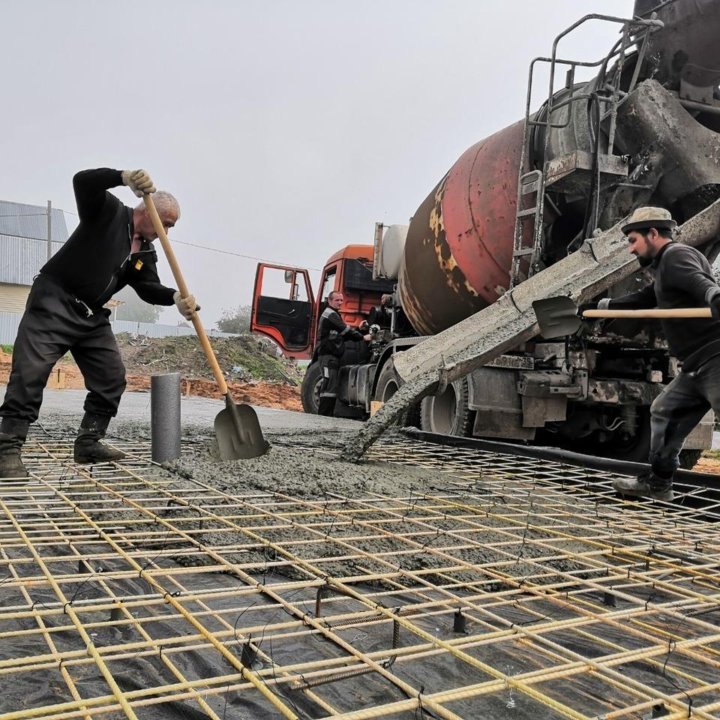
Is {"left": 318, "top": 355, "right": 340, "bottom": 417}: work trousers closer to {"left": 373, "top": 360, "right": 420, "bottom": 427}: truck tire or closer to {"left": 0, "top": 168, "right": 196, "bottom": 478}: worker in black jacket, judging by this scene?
{"left": 373, "top": 360, "right": 420, "bottom": 427}: truck tire

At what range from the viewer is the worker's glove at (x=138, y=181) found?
10.1 feet

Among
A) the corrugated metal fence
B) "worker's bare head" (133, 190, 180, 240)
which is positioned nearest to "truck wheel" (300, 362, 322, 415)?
"worker's bare head" (133, 190, 180, 240)

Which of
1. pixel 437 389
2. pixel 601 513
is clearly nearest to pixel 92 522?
pixel 601 513

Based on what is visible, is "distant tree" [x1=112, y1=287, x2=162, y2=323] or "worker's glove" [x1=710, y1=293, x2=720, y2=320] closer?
"worker's glove" [x1=710, y1=293, x2=720, y2=320]

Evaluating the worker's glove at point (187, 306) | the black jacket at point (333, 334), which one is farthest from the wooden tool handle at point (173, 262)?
the black jacket at point (333, 334)

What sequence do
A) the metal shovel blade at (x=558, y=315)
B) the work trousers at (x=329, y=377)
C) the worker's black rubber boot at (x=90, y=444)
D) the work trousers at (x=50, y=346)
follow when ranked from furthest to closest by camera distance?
the work trousers at (x=329, y=377) → the metal shovel blade at (x=558, y=315) → the worker's black rubber boot at (x=90, y=444) → the work trousers at (x=50, y=346)

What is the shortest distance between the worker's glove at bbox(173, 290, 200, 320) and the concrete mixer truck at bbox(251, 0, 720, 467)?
1646 millimetres

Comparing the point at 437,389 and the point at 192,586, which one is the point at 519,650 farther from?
the point at 437,389

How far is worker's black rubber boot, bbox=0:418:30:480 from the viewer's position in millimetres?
3057

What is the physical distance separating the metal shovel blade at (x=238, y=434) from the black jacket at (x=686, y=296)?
2002mm

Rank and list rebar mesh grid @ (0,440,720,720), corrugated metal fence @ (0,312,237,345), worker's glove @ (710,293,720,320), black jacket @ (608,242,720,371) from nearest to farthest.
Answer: rebar mesh grid @ (0,440,720,720) → worker's glove @ (710,293,720,320) → black jacket @ (608,242,720,371) → corrugated metal fence @ (0,312,237,345)

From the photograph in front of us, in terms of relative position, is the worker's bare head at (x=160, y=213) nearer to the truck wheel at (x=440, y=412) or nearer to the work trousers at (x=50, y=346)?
the work trousers at (x=50, y=346)

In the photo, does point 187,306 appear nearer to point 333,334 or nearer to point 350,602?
point 350,602

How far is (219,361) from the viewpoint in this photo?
20.3m
